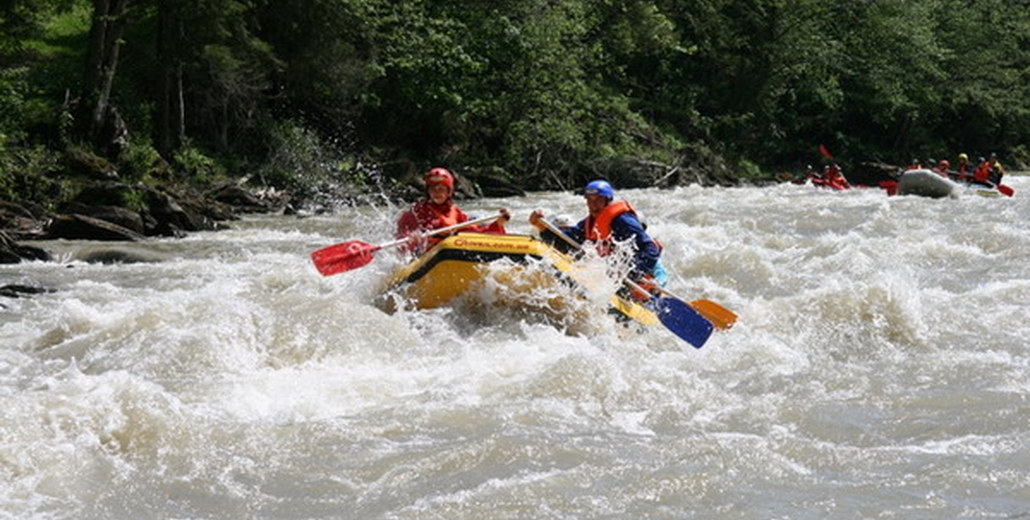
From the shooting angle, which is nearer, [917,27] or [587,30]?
[587,30]

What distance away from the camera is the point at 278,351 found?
726 centimetres

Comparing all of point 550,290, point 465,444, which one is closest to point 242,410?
point 465,444

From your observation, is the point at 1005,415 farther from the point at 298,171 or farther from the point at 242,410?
the point at 298,171

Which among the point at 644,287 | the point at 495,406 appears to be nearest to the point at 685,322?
the point at 644,287

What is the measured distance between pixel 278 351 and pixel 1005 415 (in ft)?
14.0

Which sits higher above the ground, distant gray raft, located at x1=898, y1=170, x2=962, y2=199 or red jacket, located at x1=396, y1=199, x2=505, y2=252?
red jacket, located at x1=396, y1=199, x2=505, y2=252

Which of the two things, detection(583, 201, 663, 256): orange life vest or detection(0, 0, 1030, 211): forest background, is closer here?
detection(583, 201, 663, 256): orange life vest

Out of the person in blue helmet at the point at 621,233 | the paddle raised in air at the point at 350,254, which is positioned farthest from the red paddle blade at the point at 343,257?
the person in blue helmet at the point at 621,233

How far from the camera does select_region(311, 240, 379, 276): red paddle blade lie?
8773 mm

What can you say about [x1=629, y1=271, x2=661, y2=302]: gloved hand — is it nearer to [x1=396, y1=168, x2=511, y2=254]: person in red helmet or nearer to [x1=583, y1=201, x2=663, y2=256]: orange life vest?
[x1=583, y1=201, x2=663, y2=256]: orange life vest

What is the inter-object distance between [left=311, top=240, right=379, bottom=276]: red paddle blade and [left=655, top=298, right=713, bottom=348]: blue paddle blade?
2.32 meters

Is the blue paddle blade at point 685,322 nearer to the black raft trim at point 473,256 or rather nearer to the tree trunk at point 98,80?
the black raft trim at point 473,256

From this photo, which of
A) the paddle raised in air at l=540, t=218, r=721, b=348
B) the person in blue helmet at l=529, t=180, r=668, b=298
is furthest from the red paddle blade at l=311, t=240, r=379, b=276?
the paddle raised in air at l=540, t=218, r=721, b=348

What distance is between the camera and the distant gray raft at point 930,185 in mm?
22398
